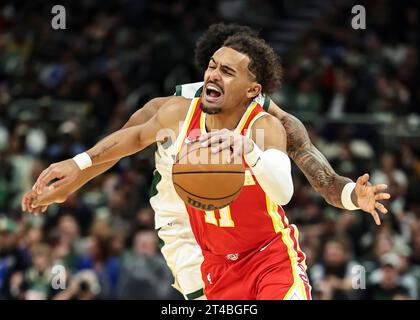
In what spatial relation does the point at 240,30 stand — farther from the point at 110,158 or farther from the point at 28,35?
the point at 28,35

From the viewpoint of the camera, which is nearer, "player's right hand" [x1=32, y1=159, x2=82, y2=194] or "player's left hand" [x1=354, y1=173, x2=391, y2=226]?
"player's left hand" [x1=354, y1=173, x2=391, y2=226]

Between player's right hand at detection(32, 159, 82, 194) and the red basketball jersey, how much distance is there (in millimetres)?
660

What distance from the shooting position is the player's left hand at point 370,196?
4.84 meters

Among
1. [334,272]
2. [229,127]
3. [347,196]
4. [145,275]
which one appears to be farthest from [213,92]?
[334,272]

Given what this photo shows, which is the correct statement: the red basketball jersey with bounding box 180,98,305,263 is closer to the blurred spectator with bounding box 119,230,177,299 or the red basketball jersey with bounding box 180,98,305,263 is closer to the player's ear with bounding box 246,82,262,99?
the player's ear with bounding box 246,82,262,99

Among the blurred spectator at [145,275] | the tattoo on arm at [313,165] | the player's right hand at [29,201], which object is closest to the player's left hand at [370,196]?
the tattoo on arm at [313,165]

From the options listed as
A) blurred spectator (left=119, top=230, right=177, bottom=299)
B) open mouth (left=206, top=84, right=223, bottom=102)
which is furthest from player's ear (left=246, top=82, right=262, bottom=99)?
blurred spectator (left=119, top=230, right=177, bottom=299)

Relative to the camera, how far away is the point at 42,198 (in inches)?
223

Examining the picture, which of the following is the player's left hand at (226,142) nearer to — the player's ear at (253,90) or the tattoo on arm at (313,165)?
the player's ear at (253,90)

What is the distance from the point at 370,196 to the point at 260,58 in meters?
1.08

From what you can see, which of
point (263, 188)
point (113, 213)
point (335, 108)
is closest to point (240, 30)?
point (263, 188)

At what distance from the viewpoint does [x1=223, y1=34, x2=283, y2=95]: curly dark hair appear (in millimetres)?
5293
